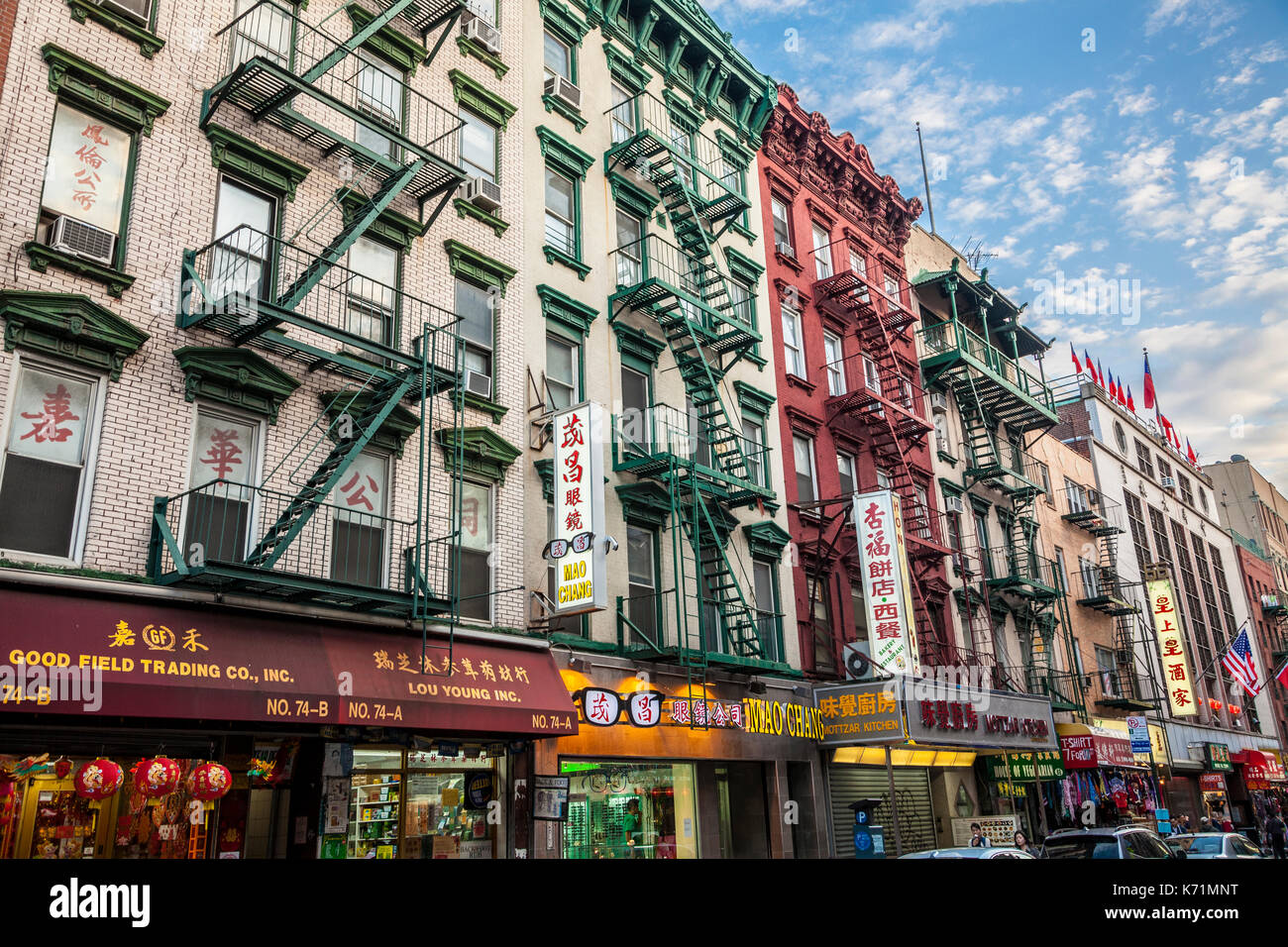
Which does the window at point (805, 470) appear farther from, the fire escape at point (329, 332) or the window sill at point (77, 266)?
the window sill at point (77, 266)

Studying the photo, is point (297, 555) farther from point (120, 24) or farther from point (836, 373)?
point (836, 373)

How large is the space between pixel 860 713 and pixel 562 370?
1002 centimetres

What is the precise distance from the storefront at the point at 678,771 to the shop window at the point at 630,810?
19 millimetres

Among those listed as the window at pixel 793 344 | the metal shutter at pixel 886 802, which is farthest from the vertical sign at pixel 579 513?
the window at pixel 793 344

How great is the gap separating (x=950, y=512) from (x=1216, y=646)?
2857 cm

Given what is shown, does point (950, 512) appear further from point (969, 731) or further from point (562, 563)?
point (562, 563)

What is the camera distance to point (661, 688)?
59.4ft

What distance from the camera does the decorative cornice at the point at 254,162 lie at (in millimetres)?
13859

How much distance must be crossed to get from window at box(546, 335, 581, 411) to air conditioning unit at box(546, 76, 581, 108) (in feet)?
18.5

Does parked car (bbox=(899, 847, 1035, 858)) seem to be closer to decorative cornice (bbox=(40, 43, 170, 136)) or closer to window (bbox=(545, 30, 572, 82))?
decorative cornice (bbox=(40, 43, 170, 136))

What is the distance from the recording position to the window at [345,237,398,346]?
50.0 feet

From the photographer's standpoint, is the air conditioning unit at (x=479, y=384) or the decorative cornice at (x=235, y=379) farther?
the air conditioning unit at (x=479, y=384)

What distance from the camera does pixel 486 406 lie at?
16.7 m

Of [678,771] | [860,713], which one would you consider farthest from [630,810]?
[860,713]
